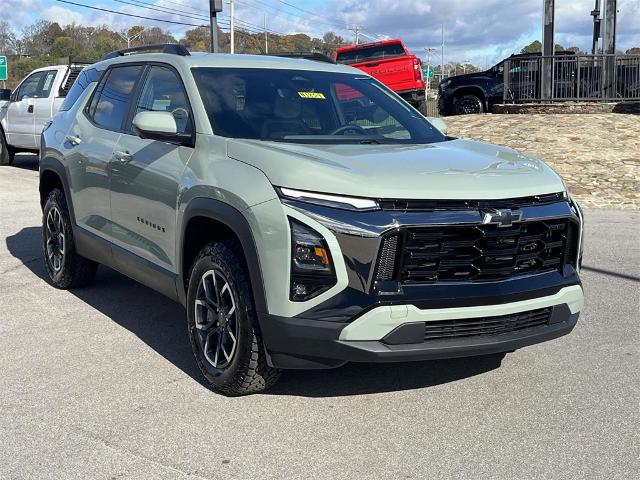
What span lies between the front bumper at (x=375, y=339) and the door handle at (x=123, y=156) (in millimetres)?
1915

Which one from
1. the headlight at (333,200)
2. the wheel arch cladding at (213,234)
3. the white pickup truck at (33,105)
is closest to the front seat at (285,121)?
the wheel arch cladding at (213,234)

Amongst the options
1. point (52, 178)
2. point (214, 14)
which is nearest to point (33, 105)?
point (214, 14)

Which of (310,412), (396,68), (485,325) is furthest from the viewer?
(396,68)

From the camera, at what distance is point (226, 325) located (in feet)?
13.7

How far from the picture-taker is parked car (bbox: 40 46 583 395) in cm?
359

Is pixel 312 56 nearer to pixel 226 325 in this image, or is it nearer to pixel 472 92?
pixel 226 325

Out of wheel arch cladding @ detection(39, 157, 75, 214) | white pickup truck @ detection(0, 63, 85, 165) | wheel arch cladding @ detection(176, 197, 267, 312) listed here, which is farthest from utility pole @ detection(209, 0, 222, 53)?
wheel arch cladding @ detection(176, 197, 267, 312)

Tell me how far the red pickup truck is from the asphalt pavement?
18.6 metres

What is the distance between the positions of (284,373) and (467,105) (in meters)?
18.7

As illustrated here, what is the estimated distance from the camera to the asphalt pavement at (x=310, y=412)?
11.3 feet

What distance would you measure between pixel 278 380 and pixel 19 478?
150 centimetres

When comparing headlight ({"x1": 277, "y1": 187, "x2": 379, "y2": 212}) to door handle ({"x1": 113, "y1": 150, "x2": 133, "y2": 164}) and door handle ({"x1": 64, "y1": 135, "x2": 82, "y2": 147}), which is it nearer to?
door handle ({"x1": 113, "y1": 150, "x2": 133, "y2": 164})

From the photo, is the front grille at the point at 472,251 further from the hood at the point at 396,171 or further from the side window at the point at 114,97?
the side window at the point at 114,97

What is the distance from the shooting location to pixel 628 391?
4301 millimetres
